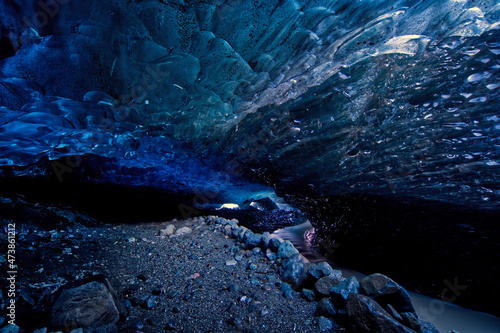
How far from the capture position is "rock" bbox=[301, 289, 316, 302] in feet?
6.02

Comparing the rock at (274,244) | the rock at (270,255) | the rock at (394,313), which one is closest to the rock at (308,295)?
the rock at (394,313)

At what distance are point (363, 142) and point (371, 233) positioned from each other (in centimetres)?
153

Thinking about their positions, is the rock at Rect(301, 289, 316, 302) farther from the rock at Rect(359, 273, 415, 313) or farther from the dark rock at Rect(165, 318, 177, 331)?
the dark rock at Rect(165, 318, 177, 331)

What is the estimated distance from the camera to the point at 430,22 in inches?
57.8

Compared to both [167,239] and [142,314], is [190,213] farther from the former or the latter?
[142,314]

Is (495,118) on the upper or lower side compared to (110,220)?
upper

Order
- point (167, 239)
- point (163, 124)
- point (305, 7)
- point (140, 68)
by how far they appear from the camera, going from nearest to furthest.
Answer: point (305, 7) → point (140, 68) → point (163, 124) → point (167, 239)

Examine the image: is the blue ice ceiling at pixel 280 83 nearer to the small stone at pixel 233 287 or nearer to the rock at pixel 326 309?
the rock at pixel 326 309

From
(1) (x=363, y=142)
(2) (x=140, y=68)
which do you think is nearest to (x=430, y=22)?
(1) (x=363, y=142)

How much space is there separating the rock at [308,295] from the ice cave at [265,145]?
0.8 inches

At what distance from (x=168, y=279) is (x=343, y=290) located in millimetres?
1694

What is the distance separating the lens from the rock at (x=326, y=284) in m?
1.81

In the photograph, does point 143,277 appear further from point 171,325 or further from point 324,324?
point 324,324

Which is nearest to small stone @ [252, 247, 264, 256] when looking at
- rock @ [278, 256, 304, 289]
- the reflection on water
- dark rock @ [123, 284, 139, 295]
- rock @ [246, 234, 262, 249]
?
rock @ [246, 234, 262, 249]
